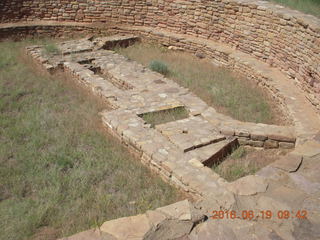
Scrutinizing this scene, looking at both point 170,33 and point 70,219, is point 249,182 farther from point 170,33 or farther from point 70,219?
point 170,33

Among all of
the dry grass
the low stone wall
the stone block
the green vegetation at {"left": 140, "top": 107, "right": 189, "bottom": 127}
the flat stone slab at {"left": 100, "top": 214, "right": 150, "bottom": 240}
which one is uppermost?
the flat stone slab at {"left": 100, "top": 214, "right": 150, "bottom": 240}

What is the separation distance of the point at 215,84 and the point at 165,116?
6.16 ft

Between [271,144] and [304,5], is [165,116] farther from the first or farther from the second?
[304,5]

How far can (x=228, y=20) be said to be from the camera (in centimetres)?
864

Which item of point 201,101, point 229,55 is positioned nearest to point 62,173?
point 201,101

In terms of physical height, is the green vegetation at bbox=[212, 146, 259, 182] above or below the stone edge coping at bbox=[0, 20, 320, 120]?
below

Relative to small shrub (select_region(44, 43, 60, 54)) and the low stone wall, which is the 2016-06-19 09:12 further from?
the low stone wall

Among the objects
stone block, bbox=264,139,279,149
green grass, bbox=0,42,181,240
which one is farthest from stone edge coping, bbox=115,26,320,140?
green grass, bbox=0,42,181,240

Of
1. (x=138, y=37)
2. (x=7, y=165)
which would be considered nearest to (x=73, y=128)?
(x=7, y=165)

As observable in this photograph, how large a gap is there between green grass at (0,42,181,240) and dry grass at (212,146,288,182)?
770 mm

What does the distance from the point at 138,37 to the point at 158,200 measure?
6722mm

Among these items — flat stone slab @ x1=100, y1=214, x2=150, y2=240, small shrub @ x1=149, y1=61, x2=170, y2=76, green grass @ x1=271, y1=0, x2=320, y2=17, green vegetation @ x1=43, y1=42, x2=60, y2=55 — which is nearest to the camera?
flat stone slab @ x1=100, y1=214, x2=150, y2=240

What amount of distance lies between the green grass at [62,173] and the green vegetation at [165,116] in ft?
2.42

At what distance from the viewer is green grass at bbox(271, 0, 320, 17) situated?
859 centimetres
